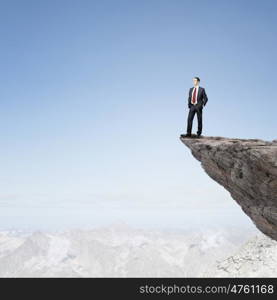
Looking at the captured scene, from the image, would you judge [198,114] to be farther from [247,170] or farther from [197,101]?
[247,170]

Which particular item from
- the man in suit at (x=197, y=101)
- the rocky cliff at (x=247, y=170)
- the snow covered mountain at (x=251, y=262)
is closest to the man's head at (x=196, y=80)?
the man in suit at (x=197, y=101)

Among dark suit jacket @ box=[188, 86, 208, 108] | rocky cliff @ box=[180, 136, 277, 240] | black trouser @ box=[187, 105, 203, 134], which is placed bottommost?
rocky cliff @ box=[180, 136, 277, 240]

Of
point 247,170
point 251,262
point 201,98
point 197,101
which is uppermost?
point 201,98

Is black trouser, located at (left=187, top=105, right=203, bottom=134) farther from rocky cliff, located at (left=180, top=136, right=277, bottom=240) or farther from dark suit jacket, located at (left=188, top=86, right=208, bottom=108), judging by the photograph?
rocky cliff, located at (left=180, top=136, right=277, bottom=240)

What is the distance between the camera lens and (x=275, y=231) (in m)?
17.2

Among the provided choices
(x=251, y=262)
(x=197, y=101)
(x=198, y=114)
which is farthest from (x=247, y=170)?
(x=251, y=262)

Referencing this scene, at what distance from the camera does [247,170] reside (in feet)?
51.1

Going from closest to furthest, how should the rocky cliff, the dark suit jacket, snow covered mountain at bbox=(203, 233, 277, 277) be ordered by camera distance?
the rocky cliff < the dark suit jacket < snow covered mountain at bbox=(203, 233, 277, 277)

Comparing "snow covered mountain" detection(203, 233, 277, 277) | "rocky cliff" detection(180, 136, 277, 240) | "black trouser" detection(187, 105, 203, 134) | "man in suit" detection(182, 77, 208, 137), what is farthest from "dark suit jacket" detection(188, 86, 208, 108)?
"snow covered mountain" detection(203, 233, 277, 277)

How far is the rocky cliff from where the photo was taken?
14.6 m

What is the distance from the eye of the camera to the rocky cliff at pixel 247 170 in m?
14.6

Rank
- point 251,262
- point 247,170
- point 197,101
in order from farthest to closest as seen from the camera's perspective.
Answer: point 251,262 → point 197,101 → point 247,170
